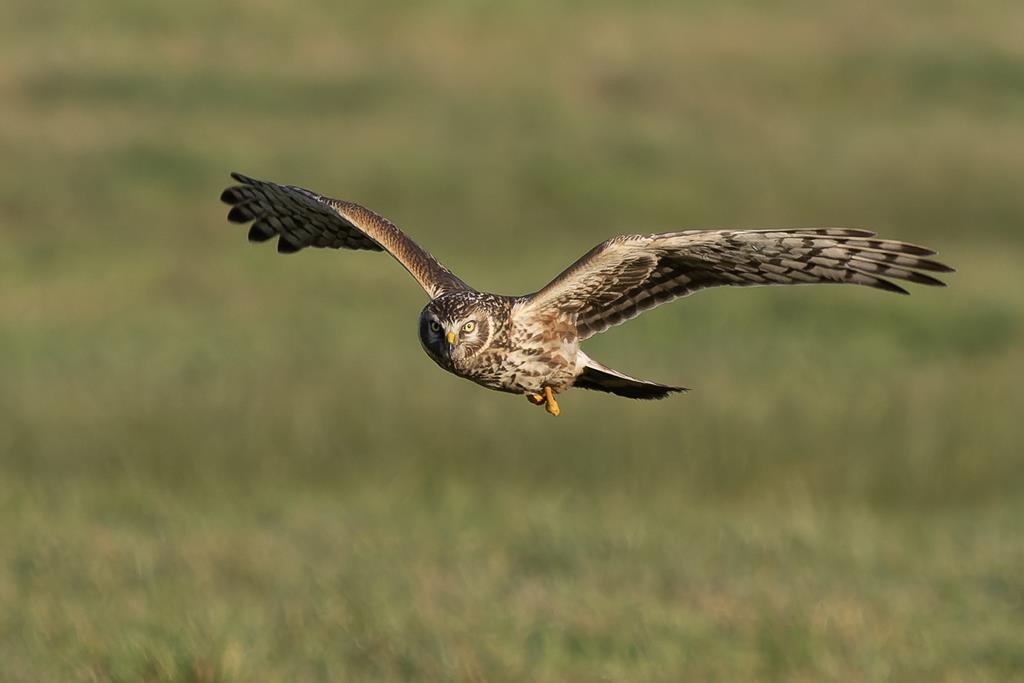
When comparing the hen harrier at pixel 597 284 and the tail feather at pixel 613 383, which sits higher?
the hen harrier at pixel 597 284

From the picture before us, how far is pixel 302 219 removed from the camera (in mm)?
6727

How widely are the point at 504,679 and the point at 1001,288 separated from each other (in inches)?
354

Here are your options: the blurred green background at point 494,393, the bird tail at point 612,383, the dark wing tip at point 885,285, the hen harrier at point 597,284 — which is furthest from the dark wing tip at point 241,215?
the dark wing tip at point 885,285

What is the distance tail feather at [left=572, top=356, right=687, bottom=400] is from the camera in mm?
5449

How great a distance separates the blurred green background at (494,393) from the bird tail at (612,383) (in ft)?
6.48

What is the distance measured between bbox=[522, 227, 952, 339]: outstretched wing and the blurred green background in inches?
80.4

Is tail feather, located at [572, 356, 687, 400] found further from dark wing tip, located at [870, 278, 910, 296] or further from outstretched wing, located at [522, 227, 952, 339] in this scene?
dark wing tip, located at [870, 278, 910, 296]

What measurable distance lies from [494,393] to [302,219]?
4.75 meters

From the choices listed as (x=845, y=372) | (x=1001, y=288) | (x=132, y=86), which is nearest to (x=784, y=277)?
(x=845, y=372)

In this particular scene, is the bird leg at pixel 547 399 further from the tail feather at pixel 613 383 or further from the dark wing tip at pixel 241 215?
the dark wing tip at pixel 241 215

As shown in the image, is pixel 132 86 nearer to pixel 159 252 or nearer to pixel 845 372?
pixel 159 252

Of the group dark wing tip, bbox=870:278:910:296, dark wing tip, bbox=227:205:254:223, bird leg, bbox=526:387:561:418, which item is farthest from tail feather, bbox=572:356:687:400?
dark wing tip, bbox=227:205:254:223

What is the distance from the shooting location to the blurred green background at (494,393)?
8.12 meters

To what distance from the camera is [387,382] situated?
37.6 feet
